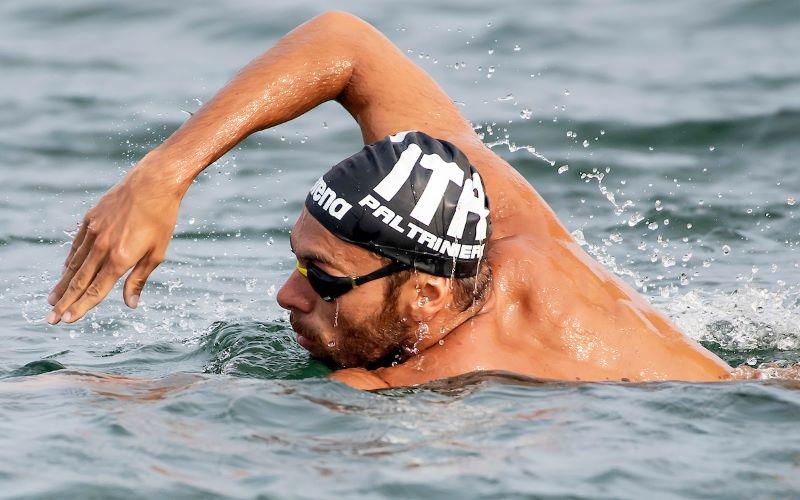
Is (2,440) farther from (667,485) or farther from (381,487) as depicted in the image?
(667,485)

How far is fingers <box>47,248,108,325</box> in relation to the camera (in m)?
Answer: 4.58

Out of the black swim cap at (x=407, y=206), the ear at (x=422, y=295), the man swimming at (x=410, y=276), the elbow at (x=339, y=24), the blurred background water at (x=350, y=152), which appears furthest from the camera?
the elbow at (x=339, y=24)

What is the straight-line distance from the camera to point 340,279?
4902mm

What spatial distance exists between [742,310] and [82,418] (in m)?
3.94

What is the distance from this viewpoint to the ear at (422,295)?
4.97 metres

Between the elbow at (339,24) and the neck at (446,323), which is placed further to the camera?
the elbow at (339,24)

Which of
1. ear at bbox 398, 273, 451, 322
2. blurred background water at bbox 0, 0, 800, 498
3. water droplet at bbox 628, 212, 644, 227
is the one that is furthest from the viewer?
water droplet at bbox 628, 212, 644, 227

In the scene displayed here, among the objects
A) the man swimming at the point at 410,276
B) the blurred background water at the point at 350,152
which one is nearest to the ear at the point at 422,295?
the man swimming at the point at 410,276

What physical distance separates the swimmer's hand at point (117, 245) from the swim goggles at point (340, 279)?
0.61 m

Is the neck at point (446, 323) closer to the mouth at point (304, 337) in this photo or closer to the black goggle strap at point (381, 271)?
the black goggle strap at point (381, 271)

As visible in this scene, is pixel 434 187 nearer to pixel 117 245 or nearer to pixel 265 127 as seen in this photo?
pixel 265 127

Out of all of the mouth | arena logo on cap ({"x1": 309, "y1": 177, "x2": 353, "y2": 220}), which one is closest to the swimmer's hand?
arena logo on cap ({"x1": 309, "y1": 177, "x2": 353, "y2": 220})

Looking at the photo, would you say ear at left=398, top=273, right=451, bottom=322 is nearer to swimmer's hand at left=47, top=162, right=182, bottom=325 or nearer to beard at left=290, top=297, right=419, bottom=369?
beard at left=290, top=297, right=419, bottom=369

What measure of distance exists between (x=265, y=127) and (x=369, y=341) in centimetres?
120
